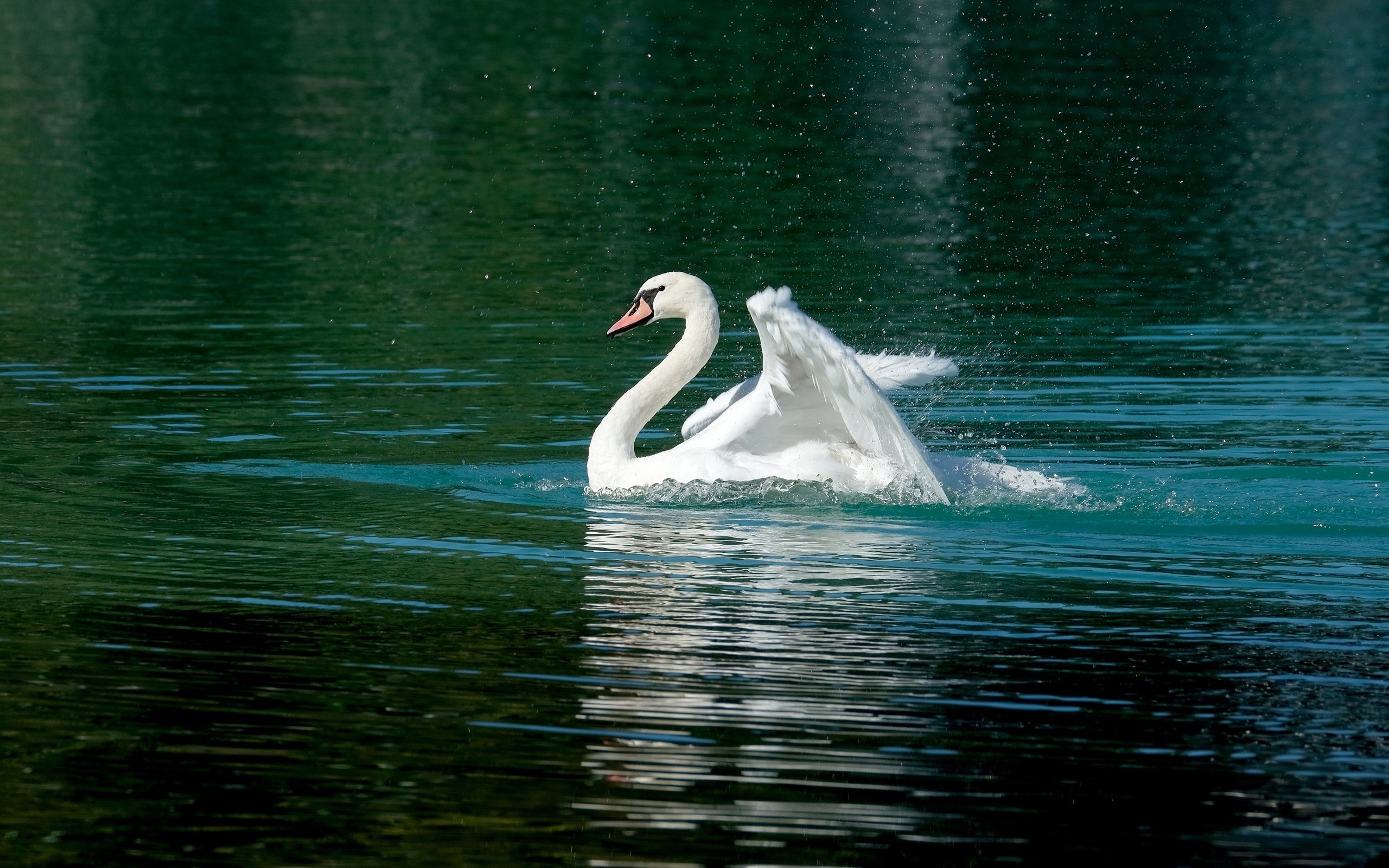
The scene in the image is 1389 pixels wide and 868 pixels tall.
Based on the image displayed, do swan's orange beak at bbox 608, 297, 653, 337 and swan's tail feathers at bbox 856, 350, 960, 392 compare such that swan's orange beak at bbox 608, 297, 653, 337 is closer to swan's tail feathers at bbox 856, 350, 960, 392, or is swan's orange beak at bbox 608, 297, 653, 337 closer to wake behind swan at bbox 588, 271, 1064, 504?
wake behind swan at bbox 588, 271, 1064, 504

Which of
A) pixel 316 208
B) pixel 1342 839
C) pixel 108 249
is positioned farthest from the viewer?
pixel 316 208

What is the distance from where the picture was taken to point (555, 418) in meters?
14.6

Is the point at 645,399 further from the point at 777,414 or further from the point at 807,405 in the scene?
the point at 807,405

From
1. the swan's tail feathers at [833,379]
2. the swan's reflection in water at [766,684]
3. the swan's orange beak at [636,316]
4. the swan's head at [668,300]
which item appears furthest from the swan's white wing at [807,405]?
the swan's orange beak at [636,316]

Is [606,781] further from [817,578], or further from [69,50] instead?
[69,50]

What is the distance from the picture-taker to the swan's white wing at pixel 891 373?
12.2 meters

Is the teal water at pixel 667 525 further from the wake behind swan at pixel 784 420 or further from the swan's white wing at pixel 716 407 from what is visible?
the swan's white wing at pixel 716 407

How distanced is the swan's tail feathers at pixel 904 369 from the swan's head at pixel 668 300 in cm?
100

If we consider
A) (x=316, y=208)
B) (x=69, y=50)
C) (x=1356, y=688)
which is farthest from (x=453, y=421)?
(x=69, y=50)

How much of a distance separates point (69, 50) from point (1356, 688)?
44.5 meters

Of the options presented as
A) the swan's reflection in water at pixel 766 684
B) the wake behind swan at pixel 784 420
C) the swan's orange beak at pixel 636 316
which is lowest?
the swan's reflection in water at pixel 766 684

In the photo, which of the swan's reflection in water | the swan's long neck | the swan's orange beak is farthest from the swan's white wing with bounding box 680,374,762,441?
the swan's reflection in water

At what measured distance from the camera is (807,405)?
1160 cm

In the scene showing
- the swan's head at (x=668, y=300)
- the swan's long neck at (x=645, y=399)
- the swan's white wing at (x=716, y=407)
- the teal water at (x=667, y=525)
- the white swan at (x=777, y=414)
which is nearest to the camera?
the teal water at (x=667, y=525)
